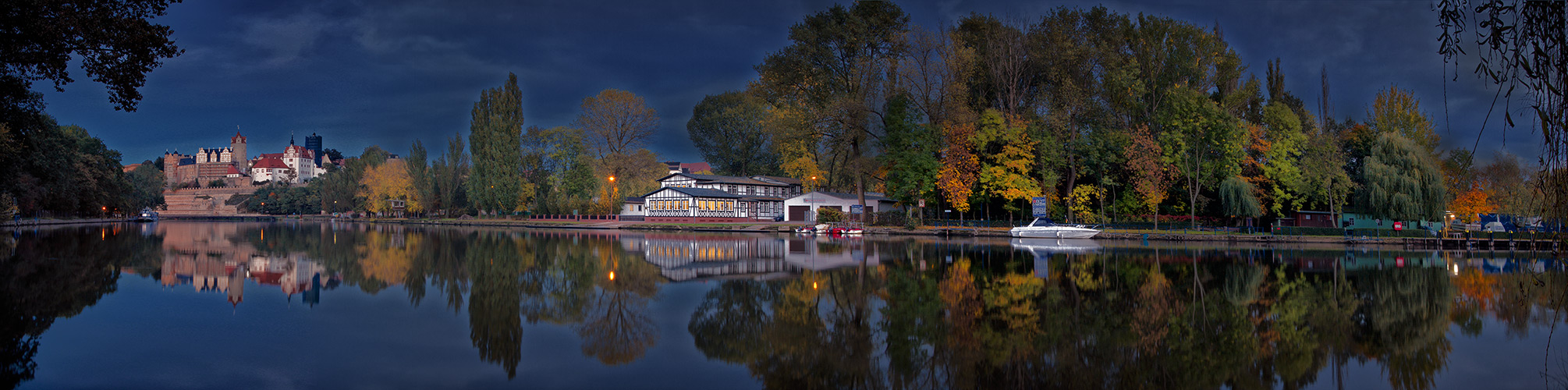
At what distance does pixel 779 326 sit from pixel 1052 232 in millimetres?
31488

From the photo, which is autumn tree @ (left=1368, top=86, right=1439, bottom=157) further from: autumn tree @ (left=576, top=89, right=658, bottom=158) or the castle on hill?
the castle on hill

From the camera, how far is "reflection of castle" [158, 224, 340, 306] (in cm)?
1482

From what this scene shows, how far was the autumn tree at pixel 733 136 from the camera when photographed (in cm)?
8144

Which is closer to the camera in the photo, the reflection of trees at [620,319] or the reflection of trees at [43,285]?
the reflection of trees at [43,285]

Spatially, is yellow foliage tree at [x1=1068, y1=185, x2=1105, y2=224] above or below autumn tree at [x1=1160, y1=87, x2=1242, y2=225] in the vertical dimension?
below

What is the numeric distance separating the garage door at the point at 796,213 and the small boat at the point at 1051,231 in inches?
864

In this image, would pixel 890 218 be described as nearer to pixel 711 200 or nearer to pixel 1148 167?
pixel 1148 167

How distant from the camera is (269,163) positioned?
178m

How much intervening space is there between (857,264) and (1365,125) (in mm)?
39714

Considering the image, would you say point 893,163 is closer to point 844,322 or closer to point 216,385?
point 844,322

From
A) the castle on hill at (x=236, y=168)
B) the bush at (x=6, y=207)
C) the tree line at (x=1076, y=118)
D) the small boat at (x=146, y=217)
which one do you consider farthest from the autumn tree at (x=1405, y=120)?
the castle on hill at (x=236, y=168)

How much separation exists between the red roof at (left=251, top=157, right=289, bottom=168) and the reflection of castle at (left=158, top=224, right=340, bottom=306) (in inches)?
7085

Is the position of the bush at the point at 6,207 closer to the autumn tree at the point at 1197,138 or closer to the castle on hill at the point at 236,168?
the autumn tree at the point at 1197,138

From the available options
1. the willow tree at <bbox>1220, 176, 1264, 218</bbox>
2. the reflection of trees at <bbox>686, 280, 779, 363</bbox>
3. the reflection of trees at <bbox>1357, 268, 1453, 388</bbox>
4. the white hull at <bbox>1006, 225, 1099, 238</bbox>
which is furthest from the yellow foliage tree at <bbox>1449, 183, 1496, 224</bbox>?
the reflection of trees at <bbox>686, 280, 779, 363</bbox>
